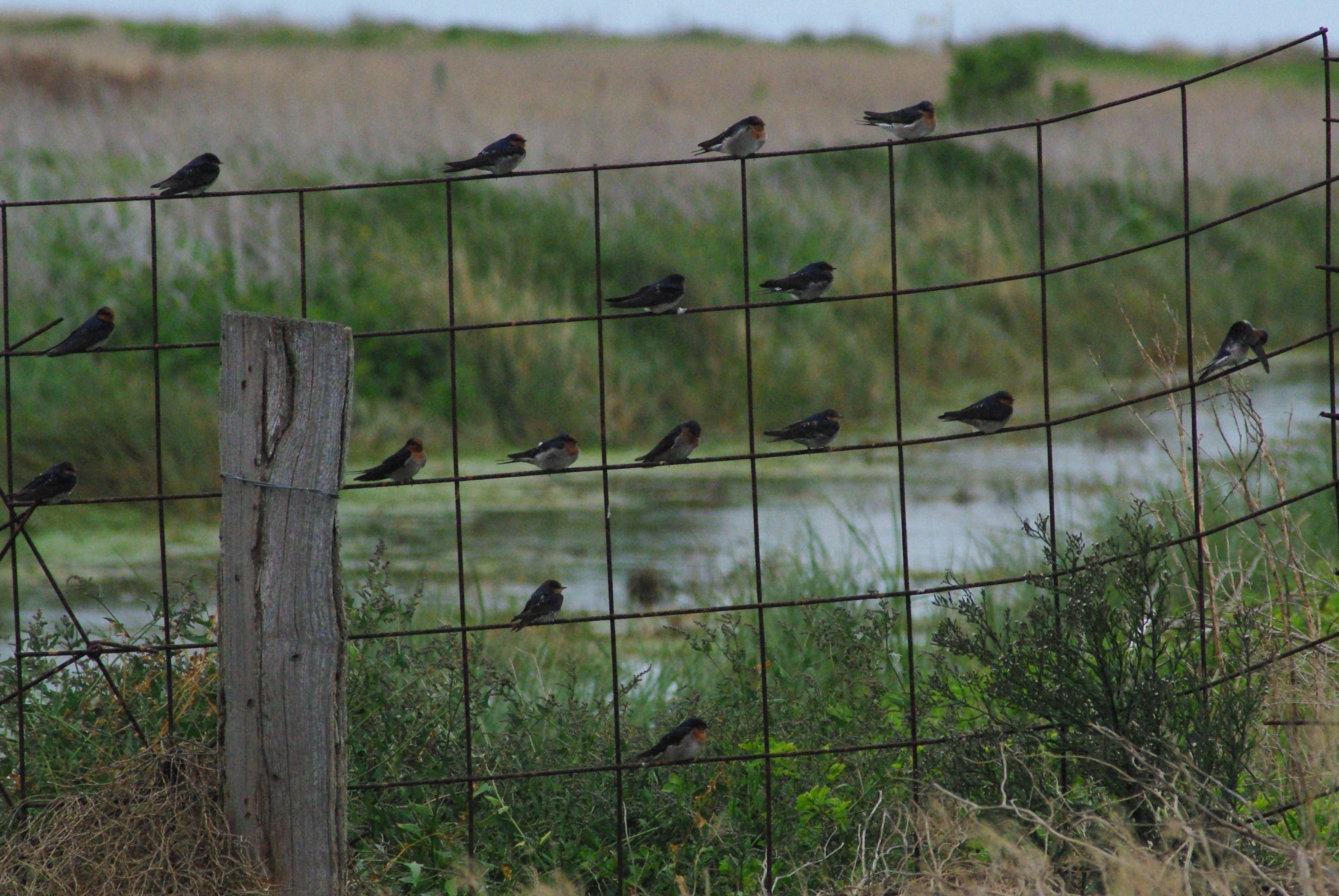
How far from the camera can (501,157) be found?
418cm

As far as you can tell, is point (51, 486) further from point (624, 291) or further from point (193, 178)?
point (624, 291)

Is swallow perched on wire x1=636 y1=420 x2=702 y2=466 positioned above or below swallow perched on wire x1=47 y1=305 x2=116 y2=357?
below

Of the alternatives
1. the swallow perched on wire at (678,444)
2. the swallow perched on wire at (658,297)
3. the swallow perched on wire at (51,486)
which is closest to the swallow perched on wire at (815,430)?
the swallow perched on wire at (678,444)

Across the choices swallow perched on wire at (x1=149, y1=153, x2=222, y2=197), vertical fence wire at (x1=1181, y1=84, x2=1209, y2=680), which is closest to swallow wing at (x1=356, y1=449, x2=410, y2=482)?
swallow perched on wire at (x1=149, y1=153, x2=222, y2=197)

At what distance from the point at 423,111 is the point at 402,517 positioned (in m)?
7.11

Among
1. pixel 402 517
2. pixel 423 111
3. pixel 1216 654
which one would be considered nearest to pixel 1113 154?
pixel 423 111

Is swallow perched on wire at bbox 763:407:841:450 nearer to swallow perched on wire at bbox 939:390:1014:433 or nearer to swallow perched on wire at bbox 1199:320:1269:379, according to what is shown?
swallow perched on wire at bbox 939:390:1014:433

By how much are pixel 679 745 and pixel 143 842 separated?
1.26 metres

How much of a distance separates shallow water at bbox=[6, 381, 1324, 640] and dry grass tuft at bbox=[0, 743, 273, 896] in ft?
6.08

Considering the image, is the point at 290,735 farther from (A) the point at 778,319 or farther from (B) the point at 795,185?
(B) the point at 795,185

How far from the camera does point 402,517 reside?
916cm

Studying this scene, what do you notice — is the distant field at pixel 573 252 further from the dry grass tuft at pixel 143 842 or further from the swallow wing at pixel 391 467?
the dry grass tuft at pixel 143 842

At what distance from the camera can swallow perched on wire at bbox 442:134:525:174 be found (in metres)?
4.11

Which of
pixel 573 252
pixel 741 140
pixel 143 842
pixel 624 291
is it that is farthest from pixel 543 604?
pixel 573 252
